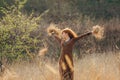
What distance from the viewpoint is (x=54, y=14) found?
22.8 meters

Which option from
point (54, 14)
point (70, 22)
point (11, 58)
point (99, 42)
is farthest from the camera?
point (54, 14)

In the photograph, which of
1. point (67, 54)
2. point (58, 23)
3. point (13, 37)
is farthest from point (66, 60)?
point (58, 23)

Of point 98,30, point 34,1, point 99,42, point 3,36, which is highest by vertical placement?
point 98,30

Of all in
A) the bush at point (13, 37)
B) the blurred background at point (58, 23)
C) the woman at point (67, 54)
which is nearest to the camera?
the woman at point (67, 54)

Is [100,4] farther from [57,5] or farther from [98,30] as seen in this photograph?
[98,30]

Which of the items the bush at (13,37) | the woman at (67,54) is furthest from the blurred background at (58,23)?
the woman at (67,54)

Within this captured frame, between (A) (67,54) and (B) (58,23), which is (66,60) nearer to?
(A) (67,54)

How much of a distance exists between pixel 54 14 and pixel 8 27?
12704mm

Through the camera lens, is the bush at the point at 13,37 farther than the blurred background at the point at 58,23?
No

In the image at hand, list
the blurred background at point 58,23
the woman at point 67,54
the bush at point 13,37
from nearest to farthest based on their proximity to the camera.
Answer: the woman at point 67,54 < the bush at point 13,37 < the blurred background at point 58,23

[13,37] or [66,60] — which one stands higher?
[66,60]

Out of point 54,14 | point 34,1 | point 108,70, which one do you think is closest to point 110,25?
point 54,14

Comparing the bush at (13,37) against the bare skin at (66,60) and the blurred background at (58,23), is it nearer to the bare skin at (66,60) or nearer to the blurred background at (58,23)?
the blurred background at (58,23)

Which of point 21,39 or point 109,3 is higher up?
point 21,39
